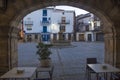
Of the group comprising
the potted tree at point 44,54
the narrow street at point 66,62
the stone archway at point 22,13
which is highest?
the stone archway at point 22,13

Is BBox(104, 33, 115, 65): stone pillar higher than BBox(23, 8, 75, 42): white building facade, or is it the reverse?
BBox(23, 8, 75, 42): white building facade

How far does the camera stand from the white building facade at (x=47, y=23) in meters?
49.1

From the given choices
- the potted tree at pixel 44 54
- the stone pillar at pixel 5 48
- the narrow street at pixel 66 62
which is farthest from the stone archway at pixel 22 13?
the narrow street at pixel 66 62

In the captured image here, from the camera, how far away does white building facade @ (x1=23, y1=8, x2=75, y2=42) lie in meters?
49.1

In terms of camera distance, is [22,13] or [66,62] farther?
[66,62]

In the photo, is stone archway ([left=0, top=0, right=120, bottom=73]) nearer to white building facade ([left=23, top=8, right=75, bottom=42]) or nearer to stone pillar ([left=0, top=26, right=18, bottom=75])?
stone pillar ([left=0, top=26, right=18, bottom=75])

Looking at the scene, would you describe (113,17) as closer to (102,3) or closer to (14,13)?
(102,3)

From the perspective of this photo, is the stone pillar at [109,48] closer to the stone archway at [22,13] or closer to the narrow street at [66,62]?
the stone archway at [22,13]

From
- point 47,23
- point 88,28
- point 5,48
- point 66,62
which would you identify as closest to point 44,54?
point 5,48

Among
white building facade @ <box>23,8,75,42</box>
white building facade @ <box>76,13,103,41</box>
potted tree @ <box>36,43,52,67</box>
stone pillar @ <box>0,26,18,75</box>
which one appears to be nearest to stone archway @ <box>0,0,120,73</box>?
stone pillar @ <box>0,26,18,75</box>

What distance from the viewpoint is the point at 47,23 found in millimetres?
49281

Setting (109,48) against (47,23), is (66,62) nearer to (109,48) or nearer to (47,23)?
(109,48)

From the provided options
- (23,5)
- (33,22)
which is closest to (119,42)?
(23,5)

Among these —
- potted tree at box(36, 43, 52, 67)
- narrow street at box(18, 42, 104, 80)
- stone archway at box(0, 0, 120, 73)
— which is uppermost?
stone archway at box(0, 0, 120, 73)
